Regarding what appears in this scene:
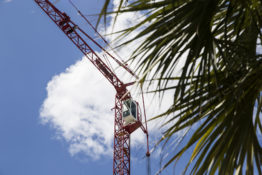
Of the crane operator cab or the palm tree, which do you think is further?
the crane operator cab

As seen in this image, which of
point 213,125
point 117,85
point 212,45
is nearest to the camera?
point 212,45

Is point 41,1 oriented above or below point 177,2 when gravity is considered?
above

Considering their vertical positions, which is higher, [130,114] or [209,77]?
[130,114]

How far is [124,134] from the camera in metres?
20.7

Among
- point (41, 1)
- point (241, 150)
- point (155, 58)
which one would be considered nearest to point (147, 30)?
point (155, 58)

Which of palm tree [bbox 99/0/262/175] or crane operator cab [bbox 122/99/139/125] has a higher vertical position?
crane operator cab [bbox 122/99/139/125]

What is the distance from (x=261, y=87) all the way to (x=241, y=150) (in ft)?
1.05

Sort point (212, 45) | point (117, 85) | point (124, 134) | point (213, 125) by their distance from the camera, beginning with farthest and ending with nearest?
point (117, 85) < point (124, 134) < point (213, 125) < point (212, 45)

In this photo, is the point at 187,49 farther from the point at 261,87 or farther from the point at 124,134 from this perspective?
the point at 124,134

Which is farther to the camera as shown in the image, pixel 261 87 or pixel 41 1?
pixel 41 1

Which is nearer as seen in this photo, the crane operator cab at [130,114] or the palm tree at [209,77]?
the palm tree at [209,77]

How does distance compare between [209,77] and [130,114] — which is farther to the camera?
[130,114]

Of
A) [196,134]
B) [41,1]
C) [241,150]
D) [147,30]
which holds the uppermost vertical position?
[41,1]

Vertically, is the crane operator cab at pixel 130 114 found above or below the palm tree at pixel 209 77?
above
